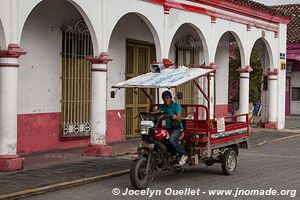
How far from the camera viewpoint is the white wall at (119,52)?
1473 centimetres

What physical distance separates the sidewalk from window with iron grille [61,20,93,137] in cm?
72

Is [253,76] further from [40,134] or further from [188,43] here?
[40,134]

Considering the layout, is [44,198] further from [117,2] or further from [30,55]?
[117,2]

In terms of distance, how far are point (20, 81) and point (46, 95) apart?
2.94 ft

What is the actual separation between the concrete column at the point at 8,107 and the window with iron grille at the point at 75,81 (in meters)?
3.27

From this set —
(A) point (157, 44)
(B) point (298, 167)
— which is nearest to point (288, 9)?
(A) point (157, 44)

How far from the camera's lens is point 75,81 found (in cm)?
1338

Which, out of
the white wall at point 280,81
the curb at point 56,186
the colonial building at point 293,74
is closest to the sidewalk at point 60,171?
the curb at point 56,186

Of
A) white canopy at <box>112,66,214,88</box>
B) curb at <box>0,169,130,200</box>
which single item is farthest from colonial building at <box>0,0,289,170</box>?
curb at <box>0,169,130,200</box>

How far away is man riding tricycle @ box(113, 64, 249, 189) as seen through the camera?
8.61 metres

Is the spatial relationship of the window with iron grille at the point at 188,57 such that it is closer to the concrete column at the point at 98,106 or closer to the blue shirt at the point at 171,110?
the concrete column at the point at 98,106

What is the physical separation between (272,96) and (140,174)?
12848 mm

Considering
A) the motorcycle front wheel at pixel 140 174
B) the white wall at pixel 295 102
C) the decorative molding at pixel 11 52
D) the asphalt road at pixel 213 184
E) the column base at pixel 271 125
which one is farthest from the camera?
the white wall at pixel 295 102

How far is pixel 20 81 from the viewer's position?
466 inches
